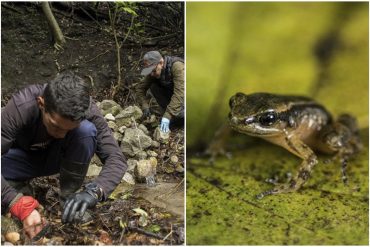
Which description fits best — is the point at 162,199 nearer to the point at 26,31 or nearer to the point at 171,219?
the point at 171,219

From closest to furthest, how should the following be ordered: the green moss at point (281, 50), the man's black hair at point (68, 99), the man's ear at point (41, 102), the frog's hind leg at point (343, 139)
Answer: the man's black hair at point (68, 99) < the man's ear at point (41, 102) < the frog's hind leg at point (343, 139) < the green moss at point (281, 50)

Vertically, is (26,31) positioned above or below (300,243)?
above

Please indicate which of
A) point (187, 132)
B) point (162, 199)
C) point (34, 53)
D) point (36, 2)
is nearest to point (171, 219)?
point (162, 199)

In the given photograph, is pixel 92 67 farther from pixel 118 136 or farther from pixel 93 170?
pixel 93 170

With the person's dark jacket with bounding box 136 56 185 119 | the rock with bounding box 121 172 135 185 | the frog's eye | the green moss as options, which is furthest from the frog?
the rock with bounding box 121 172 135 185

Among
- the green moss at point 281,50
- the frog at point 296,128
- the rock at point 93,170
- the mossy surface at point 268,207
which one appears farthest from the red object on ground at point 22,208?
the green moss at point 281,50

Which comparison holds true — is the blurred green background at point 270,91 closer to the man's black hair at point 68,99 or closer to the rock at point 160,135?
the rock at point 160,135
